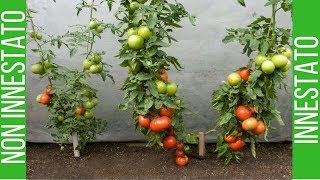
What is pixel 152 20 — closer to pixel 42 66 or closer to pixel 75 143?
pixel 42 66

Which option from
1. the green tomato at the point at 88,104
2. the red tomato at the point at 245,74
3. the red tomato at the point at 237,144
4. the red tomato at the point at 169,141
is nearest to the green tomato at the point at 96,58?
the green tomato at the point at 88,104

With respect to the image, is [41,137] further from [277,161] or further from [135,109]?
[277,161]

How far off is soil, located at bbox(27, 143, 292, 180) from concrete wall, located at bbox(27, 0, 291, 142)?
0.56 feet

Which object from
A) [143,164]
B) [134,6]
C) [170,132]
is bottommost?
[143,164]

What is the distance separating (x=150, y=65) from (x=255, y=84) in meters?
0.63

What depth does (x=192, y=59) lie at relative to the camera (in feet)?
9.85

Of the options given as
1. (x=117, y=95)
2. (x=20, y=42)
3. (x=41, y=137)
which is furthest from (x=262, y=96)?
(x=41, y=137)

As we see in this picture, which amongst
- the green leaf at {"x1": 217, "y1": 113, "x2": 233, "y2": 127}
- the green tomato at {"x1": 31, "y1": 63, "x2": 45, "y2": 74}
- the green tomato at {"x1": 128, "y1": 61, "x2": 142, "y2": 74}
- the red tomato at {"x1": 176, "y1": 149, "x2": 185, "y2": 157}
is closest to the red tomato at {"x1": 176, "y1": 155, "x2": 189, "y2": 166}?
the red tomato at {"x1": 176, "y1": 149, "x2": 185, "y2": 157}

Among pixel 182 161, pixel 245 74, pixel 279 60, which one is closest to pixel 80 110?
pixel 182 161

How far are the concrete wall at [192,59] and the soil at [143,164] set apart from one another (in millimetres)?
172

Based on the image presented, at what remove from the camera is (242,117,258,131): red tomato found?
2418 mm

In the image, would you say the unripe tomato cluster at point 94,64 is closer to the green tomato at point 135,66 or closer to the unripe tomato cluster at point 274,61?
the green tomato at point 135,66

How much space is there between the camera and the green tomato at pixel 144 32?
89.7 inches

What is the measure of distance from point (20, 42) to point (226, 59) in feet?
4.61
